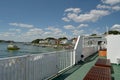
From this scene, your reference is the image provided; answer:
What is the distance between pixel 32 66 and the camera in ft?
13.2

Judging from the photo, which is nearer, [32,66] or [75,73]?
[32,66]

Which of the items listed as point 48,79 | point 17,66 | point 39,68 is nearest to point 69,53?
point 48,79

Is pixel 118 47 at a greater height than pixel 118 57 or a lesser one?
greater

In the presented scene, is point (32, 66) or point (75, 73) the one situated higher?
point (32, 66)

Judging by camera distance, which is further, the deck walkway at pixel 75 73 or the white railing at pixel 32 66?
the deck walkway at pixel 75 73

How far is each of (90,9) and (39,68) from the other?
16405 mm

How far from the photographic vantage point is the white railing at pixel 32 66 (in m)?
3.05

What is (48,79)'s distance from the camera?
4977 mm

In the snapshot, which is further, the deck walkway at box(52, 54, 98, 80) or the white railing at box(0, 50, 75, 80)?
the deck walkway at box(52, 54, 98, 80)

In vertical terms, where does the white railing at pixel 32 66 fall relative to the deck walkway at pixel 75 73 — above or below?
above

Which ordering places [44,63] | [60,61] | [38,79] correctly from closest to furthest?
[38,79] < [44,63] < [60,61]

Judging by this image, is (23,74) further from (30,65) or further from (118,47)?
→ (118,47)

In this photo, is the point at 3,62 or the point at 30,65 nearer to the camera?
the point at 3,62

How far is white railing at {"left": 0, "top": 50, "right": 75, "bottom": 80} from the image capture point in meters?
3.05
